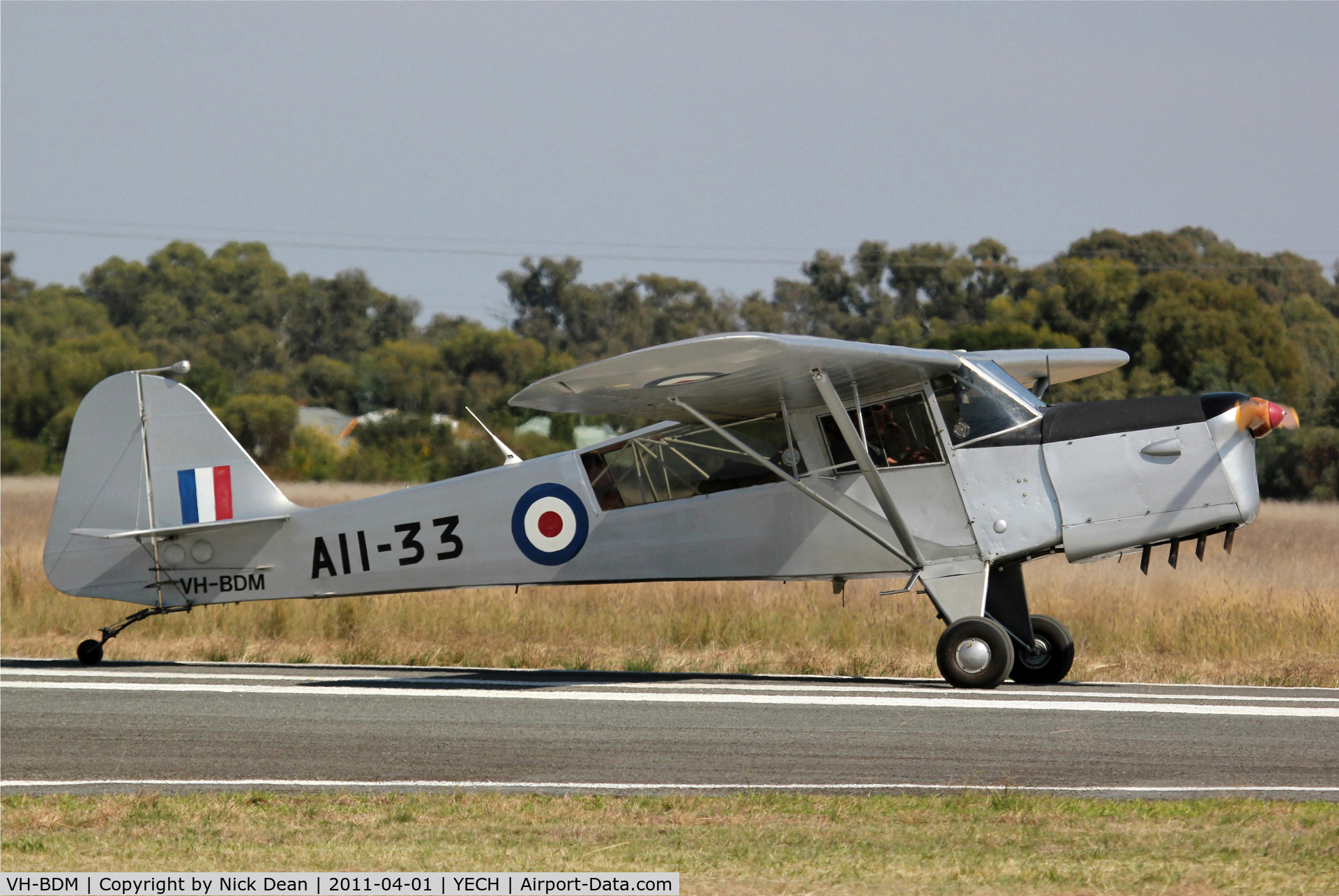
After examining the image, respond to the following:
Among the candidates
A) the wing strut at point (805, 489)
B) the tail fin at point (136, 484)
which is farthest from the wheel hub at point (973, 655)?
the tail fin at point (136, 484)

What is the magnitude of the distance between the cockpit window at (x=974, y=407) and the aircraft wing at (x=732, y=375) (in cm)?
18

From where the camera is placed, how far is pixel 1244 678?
1166 centimetres

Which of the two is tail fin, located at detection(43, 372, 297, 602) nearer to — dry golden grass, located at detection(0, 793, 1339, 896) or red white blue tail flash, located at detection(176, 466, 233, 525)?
red white blue tail flash, located at detection(176, 466, 233, 525)

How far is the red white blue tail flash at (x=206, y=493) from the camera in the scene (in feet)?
41.7

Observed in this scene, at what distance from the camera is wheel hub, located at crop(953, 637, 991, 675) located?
1006 centimetres

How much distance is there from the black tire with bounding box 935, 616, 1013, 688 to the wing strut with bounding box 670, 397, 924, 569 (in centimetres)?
64

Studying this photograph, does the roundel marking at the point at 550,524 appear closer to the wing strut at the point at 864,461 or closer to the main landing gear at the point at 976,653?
the wing strut at the point at 864,461

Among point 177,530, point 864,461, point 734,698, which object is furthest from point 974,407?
point 177,530

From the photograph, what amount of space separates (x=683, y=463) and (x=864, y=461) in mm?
1649

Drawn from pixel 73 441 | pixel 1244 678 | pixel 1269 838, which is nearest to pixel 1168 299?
pixel 1244 678

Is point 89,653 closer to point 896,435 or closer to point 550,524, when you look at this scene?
point 550,524

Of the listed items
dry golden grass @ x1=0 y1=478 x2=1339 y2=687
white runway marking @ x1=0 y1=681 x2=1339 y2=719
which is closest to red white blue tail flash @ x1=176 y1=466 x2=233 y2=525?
dry golden grass @ x1=0 y1=478 x2=1339 y2=687

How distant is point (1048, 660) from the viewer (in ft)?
36.1

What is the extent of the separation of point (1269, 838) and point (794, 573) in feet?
18.0
